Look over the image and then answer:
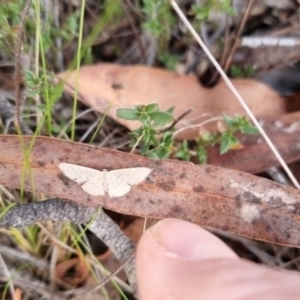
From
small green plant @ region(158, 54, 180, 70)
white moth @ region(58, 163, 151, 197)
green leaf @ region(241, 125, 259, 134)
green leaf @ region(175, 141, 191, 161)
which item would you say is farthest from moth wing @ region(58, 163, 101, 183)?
small green plant @ region(158, 54, 180, 70)

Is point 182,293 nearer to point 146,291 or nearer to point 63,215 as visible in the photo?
point 146,291

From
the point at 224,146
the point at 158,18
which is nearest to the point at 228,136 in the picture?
the point at 224,146

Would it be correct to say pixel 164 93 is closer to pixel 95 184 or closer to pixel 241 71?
pixel 241 71

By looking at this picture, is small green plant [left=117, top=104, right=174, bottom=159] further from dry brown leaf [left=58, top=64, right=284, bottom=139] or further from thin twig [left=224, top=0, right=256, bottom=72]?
thin twig [left=224, top=0, right=256, bottom=72]

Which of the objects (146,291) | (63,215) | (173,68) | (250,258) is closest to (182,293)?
(146,291)

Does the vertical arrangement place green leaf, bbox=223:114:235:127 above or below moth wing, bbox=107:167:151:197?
above

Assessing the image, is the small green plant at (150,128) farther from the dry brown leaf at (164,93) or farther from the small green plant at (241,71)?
the small green plant at (241,71)

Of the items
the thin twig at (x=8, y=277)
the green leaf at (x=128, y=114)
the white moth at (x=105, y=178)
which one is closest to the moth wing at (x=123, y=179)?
the white moth at (x=105, y=178)
